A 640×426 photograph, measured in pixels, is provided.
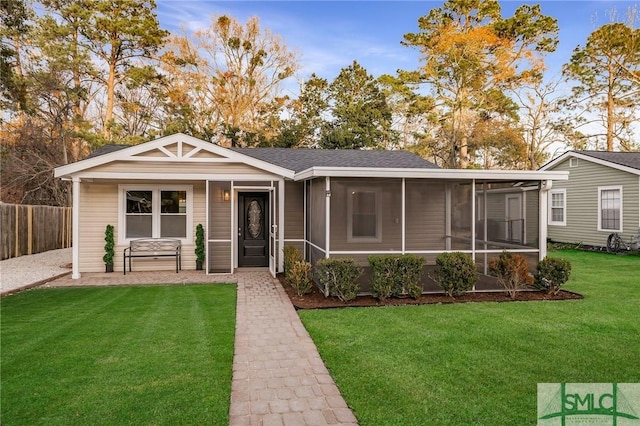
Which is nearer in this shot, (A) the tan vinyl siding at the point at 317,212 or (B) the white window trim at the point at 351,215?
(B) the white window trim at the point at 351,215

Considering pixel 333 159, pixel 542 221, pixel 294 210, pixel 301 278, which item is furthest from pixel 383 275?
pixel 333 159

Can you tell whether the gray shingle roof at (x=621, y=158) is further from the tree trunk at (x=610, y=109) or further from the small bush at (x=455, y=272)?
the small bush at (x=455, y=272)

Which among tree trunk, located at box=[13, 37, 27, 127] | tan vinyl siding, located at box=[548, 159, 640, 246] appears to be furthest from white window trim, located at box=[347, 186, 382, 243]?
tree trunk, located at box=[13, 37, 27, 127]

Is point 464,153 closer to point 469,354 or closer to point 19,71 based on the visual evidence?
point 469,354

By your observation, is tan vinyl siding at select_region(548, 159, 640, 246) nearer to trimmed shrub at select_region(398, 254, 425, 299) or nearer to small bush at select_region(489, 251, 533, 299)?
small bush at select_region(489, 251, 533, 299)

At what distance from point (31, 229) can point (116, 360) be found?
12.4m

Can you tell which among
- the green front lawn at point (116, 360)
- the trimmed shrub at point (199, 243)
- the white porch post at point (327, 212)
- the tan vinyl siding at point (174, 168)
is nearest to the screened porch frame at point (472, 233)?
the white porch post at point (327, 212)

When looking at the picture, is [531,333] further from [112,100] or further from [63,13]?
[63,13]

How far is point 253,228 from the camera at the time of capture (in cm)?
1133

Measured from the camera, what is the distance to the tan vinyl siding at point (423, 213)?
26.8ft

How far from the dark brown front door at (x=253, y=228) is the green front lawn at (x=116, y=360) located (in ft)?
12.4

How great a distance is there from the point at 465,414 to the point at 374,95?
2374 centimetres

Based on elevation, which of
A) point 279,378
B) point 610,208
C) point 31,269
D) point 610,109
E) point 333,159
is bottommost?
point 279,378

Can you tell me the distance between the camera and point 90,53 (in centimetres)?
1969
